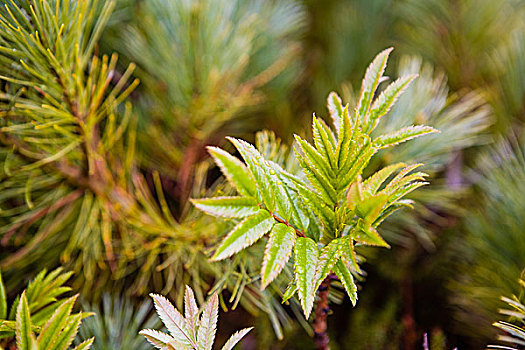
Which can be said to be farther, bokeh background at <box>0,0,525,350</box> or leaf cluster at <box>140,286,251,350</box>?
bokeh background at <box>0,0,525,350</box>

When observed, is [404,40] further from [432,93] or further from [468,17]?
[432,93]

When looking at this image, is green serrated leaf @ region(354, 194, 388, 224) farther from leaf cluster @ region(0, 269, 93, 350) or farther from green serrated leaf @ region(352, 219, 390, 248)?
leaf cluster @ region(0, 269, 93, 350)

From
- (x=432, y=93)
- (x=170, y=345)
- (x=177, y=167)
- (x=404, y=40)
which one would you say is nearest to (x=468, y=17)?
(x=404, y=40)

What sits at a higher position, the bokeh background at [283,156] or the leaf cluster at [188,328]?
the bokeh background at [283,156]

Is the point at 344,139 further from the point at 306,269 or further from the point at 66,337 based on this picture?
the point at 66,337

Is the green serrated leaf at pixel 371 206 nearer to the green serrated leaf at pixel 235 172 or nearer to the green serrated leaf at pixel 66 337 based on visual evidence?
the green serrated leaf at pixel 235 172

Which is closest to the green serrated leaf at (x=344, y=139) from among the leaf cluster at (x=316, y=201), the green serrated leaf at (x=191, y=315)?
the leaf cluster at (x=316, y=201)

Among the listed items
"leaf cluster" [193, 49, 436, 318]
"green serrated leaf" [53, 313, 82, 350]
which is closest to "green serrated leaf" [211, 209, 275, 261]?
"leaf cluster" [193, 49, 436, 318]
